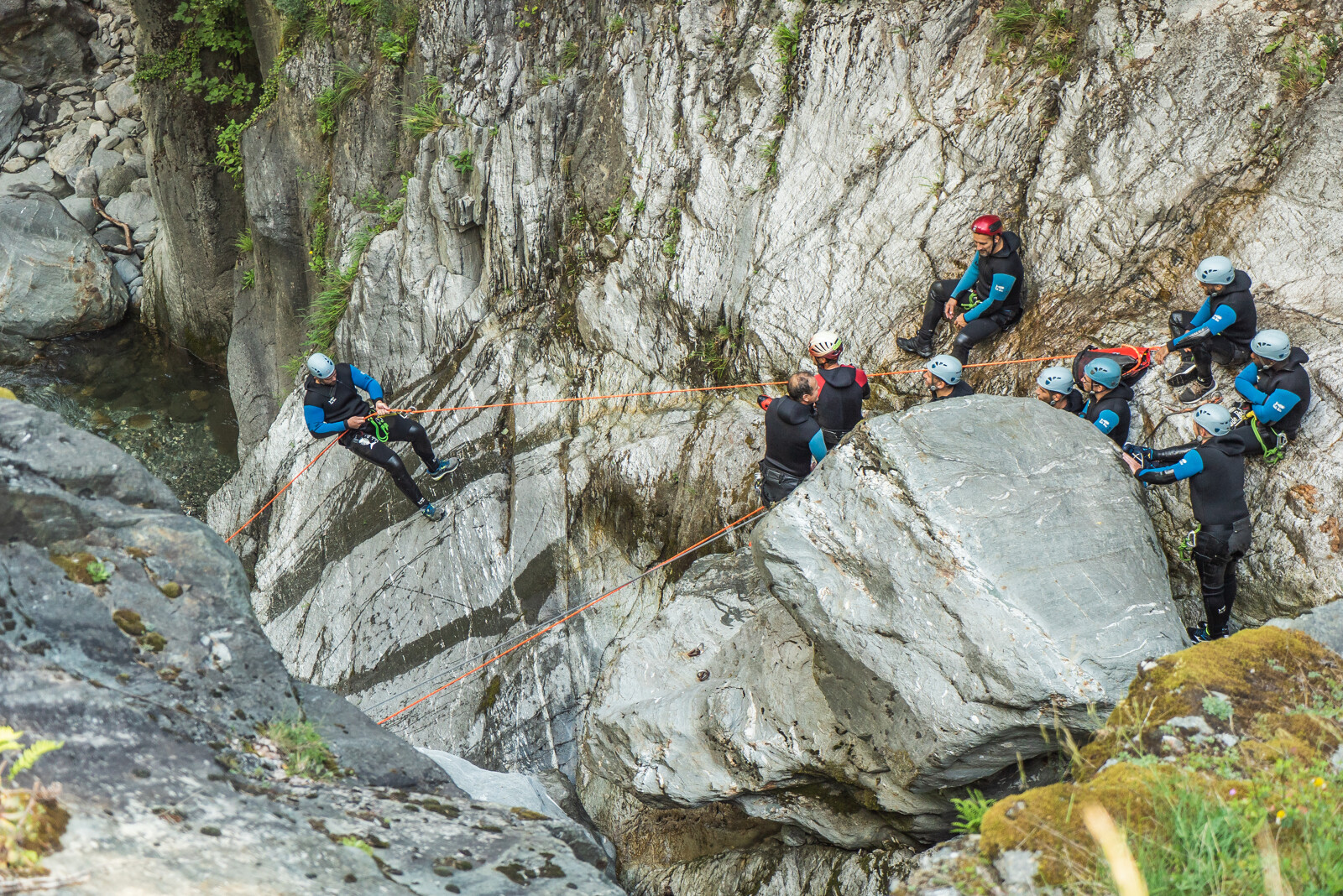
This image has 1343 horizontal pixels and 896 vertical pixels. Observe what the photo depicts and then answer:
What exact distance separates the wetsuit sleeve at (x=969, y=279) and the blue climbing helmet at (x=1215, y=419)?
7.91 ft

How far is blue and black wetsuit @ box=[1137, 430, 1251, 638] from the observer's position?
230 inches

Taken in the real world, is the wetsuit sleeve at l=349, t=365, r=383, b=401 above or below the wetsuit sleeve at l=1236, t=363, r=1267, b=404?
above

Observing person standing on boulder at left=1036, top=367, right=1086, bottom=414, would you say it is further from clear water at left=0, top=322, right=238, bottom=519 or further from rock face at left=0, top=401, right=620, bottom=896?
clear water at left=0, top=322, right=238, bottom=519

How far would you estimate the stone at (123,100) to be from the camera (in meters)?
20.8

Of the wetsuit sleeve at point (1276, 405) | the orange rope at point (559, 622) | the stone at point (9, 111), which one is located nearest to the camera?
the wetsuit sleeve at point (1276, 405)

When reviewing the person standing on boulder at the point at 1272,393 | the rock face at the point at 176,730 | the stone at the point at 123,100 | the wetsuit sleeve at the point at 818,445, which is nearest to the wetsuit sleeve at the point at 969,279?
the wetsuit sleeve at the point at 818,445

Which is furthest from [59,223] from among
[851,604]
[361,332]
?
[851,604]

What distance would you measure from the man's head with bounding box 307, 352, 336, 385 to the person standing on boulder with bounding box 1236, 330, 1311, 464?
8.64m

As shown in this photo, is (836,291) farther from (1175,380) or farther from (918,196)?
(1175,380)

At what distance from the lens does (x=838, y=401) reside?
743 centimetres

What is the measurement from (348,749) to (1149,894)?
3.93 meters

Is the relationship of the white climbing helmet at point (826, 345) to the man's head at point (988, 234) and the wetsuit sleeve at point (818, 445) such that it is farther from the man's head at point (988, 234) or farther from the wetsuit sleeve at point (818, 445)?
the man's head at point (988, 234)

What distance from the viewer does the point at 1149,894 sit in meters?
3.45

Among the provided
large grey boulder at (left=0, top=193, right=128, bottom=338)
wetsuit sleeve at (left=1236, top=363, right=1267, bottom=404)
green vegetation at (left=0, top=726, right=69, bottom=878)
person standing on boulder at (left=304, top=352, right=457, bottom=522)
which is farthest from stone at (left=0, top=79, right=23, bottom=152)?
wetsuit sleeve at (left=1236, top=363, right=1267, bottom=404)
